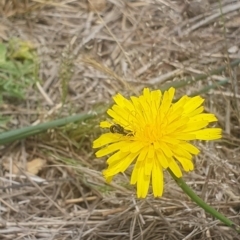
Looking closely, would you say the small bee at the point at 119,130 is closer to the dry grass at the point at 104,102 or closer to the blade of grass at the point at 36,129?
the dry grass at the point at 104,102

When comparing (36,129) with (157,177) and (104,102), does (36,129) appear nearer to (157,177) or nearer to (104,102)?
(104,102)

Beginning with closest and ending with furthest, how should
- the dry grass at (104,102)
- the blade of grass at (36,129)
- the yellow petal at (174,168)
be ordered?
1. the yellow petal at (174,168)
2. the dry grass at (104,102)
3. the blade of grass at (36,129)

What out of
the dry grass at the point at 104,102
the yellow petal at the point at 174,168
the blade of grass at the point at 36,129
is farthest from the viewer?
the blade of grass at the point at 36,129

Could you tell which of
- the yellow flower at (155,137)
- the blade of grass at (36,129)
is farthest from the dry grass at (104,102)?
the yellow flower at (155,137)

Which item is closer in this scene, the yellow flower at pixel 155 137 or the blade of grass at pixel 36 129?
the yellow flower at pixel 155 137

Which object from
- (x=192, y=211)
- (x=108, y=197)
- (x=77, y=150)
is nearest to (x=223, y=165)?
(x=192, y=211)

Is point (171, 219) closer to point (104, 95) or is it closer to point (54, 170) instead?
point (54, 170)
